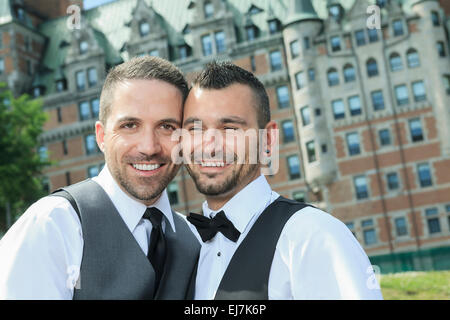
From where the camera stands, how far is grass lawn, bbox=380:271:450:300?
39.0 feet

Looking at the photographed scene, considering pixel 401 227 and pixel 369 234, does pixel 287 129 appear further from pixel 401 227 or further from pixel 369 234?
pixel 401 227

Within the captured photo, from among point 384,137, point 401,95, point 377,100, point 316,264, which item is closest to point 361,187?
point 384,137

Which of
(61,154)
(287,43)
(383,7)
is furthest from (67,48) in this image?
(383,7)

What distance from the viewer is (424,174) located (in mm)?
31172

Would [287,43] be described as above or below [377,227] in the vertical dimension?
above

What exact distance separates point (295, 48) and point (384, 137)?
8.52m

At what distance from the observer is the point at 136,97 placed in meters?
3.23

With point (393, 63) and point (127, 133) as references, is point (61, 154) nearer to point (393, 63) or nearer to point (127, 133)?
point (393, 63)

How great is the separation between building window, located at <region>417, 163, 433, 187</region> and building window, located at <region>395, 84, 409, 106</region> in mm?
4279

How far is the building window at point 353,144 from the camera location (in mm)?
32594

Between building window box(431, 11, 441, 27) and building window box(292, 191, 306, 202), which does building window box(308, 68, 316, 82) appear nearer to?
building window box(292, 191, 306, 202)

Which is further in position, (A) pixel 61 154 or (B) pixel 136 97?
(A) pixel 61 154

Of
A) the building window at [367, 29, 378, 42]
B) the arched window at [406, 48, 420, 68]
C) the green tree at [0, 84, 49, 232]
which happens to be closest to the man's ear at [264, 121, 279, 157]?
the green tree at [0, 84, 49, 232]
